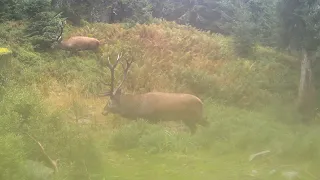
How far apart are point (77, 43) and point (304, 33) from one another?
7.75 meters

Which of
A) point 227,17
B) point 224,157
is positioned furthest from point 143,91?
point 227,17

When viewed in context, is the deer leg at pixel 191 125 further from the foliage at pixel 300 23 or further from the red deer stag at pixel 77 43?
the red deer stag at pixel 77 43

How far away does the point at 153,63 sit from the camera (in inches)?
584

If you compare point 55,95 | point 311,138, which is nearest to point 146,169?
point 311,138

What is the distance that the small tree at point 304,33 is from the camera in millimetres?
12734

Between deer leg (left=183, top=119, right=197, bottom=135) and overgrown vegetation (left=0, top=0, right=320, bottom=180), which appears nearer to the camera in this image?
overgrown vegetation (left=0, top=0, right=320, bottom=180)

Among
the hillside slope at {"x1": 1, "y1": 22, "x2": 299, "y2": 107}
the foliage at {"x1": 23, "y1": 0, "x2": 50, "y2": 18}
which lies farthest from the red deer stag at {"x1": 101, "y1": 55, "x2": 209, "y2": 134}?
the foliage at {"x1": 23, "y1": 0, "x2": 50, "y2": 18}

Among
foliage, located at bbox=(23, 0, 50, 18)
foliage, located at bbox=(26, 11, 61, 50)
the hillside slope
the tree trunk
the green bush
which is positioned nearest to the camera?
the green bush

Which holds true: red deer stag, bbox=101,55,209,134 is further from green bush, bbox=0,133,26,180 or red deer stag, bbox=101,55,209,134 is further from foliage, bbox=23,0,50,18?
foliage, bbox=23,0,50,18

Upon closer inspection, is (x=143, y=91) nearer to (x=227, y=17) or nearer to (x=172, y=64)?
(x=172, y=64)

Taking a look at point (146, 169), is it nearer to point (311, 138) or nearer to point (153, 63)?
point (311, 138)

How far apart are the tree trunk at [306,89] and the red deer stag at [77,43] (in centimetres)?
735

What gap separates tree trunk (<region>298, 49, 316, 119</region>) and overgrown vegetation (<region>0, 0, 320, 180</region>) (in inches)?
15.4

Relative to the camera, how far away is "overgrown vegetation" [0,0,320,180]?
6441 millimetres
